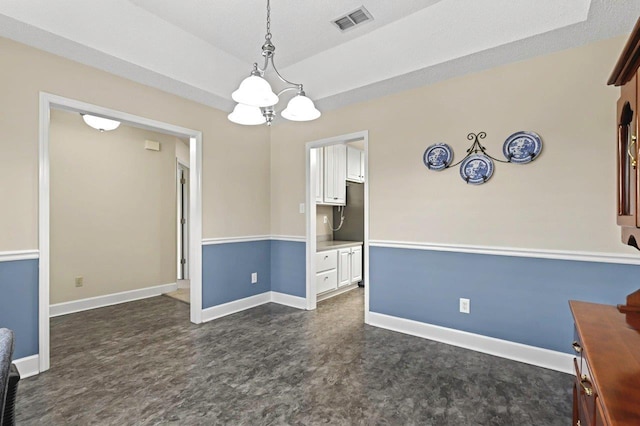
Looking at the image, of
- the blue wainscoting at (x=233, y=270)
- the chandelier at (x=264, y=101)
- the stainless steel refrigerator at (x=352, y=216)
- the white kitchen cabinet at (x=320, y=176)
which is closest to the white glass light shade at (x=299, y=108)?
the chandelier at (x=264, y=101)

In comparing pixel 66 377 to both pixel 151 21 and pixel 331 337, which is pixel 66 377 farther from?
pixel 151 21

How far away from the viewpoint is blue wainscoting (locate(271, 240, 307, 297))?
3998 mm

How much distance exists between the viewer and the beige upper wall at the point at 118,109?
2.24 meters

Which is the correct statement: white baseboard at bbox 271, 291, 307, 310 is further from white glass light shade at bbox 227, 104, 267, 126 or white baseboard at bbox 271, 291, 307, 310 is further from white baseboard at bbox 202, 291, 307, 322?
white glass light shade at bbox 227, 104, 267, 126

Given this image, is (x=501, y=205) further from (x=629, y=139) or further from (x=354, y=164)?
(x=354, y=164)

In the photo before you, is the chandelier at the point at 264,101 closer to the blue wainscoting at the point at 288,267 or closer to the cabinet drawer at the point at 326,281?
the blue wainscoting at the point at 288,267

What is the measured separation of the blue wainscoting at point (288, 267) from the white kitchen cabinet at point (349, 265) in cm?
78

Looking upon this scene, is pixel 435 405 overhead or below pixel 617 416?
below

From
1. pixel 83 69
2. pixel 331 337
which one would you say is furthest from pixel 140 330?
pixel 83 69

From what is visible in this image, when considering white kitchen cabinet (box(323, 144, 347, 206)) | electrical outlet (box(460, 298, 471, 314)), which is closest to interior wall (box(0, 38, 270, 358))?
white kitchen cabinet (box(323, 144, 347, 206))

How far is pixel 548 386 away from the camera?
7.03 feet

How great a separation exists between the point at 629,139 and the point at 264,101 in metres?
1.69

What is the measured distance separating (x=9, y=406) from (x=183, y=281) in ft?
14.7

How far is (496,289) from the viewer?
8.69 ft
